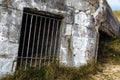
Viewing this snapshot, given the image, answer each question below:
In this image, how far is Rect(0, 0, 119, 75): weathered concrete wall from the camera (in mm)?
4820

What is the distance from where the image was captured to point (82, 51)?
586 cm

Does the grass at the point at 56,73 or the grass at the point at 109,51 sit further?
the grass at the point at 109,51

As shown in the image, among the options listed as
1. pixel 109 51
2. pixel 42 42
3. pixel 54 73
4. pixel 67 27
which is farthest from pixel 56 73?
pixel 109 51

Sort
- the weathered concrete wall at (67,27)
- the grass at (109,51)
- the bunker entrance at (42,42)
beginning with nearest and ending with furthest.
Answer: the weathered concrete wall at (67,27), the bunker entrance at (42,42), the grass at (109,51)

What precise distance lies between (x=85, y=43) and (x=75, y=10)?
0.88 meters

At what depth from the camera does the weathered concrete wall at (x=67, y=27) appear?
482 centimetres

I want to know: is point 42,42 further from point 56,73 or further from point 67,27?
point 56,73

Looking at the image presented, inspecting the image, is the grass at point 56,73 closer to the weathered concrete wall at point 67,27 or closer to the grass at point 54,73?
the grass at point 54,73

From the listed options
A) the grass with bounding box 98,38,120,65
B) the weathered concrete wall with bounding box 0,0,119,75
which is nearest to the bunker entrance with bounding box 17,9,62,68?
the weathered concrete wall with bounding box 0,0,119,75

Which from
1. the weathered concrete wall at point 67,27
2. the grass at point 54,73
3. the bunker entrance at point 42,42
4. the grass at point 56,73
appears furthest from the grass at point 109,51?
the bunker entrance at point 42,42

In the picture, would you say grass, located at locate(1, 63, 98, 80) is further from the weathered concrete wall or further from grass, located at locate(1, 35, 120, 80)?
the weathered concrete wall

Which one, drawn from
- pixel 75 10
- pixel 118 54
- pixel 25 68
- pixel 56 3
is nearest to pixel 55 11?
pixel 56 3

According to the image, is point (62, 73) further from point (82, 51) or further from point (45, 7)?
point (45, 7)

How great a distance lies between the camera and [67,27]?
570 cm
